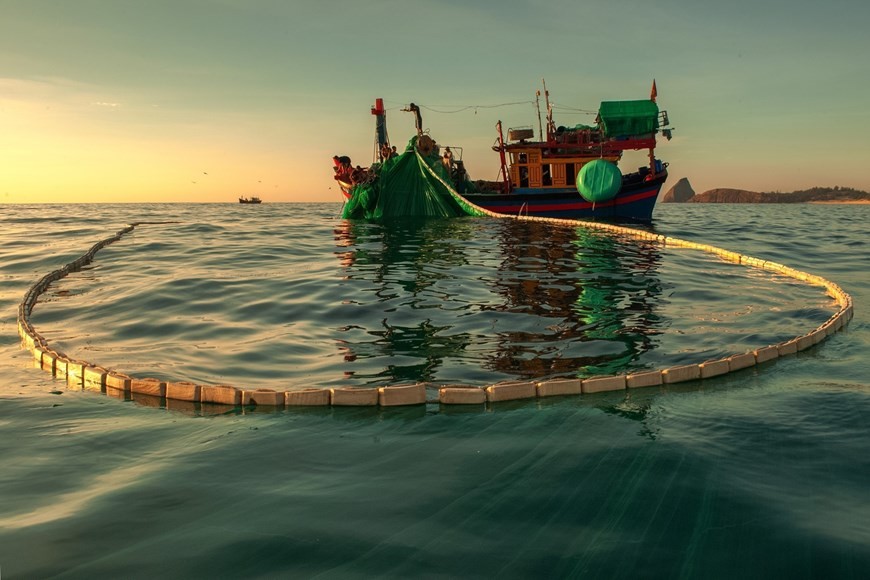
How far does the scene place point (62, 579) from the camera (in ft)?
10.2

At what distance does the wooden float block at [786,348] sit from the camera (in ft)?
23.5

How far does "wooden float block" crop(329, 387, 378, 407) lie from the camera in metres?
5.60

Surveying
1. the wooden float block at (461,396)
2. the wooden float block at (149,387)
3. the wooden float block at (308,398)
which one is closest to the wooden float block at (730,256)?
the wooden float block at (461,396)

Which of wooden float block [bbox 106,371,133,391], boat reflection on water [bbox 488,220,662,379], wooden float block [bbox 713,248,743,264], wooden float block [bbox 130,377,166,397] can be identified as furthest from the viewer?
wooden float block [bbox 713,248,743,264]

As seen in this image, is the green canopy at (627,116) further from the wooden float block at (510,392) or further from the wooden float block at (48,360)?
the wooden float block at (48,360)

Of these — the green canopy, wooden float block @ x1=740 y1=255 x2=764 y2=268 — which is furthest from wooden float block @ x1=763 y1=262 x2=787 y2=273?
the green canopy

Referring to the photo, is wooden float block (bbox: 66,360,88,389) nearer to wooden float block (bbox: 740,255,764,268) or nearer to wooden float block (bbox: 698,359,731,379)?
wooden float block (bbox: 698,359,731,379)

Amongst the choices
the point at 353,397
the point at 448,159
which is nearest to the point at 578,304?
the point at 353,397

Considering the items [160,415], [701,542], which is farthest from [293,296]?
[701,542]

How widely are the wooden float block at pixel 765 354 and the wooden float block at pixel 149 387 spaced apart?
20.3 feet

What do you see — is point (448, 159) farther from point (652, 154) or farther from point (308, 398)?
point (308, 398)

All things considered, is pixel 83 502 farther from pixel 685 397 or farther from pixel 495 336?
pixel 495 336

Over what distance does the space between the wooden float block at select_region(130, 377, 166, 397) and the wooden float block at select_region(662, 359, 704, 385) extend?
4874 millimetres

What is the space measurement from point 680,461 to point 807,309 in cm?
774
